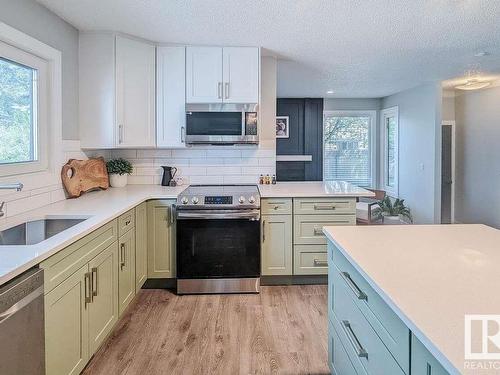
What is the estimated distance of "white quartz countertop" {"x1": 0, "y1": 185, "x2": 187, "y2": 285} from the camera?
1.39 m

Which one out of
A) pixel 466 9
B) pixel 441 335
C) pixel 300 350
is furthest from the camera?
pixel 466 9

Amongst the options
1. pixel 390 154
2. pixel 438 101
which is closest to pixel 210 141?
pixel 438 101

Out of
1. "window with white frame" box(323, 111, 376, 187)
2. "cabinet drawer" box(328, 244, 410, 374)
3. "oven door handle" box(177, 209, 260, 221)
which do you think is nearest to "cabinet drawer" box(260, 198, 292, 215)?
"oven door handle" box(177, 209, 260, 221)

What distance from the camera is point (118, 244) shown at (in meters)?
2.53

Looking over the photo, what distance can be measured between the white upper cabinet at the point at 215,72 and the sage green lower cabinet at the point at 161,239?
3.57 feet

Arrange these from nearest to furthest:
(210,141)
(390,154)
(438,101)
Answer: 1. (210,141)
2. (438,101)
3. (390,154)

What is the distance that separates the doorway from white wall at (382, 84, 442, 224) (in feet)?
2.80

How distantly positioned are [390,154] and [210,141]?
15.8 ft

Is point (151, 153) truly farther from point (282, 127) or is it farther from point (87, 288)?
point (282, 127)

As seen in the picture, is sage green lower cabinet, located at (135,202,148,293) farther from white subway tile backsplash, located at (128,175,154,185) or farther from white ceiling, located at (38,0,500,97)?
white ceiling, located at (38,0,500,97)

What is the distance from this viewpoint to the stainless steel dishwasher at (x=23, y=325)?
48.5 inches

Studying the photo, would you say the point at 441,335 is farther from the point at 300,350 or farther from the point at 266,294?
the point at 266,294

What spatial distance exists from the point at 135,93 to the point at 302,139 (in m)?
4.29

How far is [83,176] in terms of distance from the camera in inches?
128
